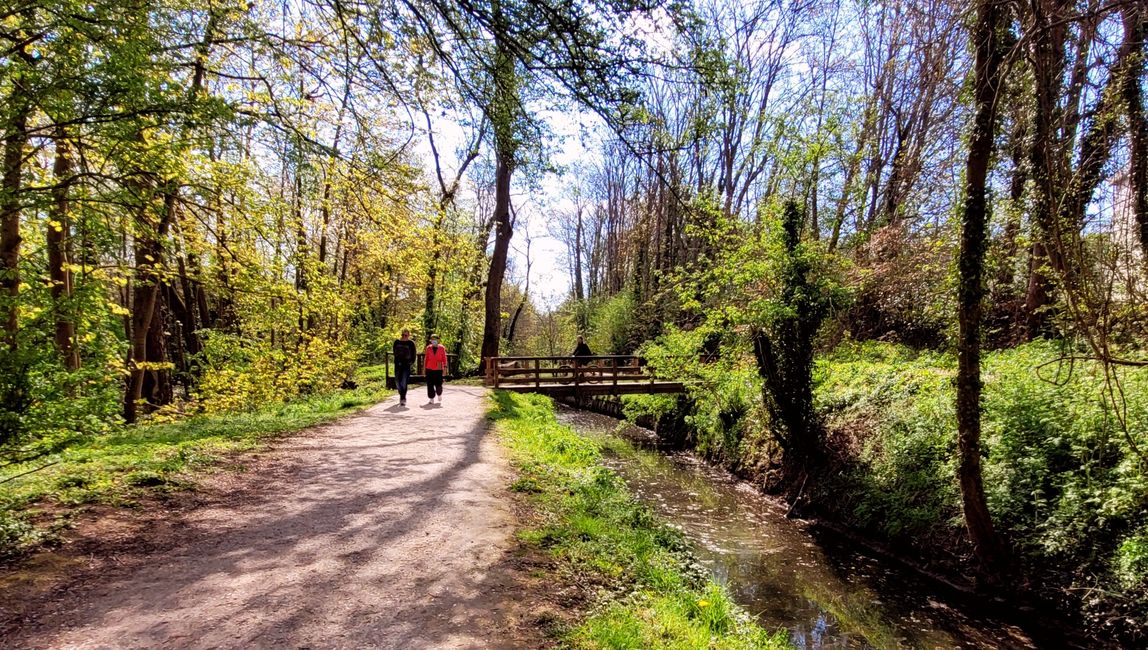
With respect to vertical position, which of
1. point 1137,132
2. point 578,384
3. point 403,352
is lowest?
point 578,384

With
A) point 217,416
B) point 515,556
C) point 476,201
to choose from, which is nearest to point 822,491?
point 515,556

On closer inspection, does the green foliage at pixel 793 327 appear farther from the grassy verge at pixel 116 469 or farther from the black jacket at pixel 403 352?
the grassy verge at pixel 116 469

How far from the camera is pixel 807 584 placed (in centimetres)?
669

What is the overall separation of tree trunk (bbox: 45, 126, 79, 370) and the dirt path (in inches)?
76.4

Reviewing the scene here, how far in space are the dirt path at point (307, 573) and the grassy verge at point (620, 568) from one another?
52cm

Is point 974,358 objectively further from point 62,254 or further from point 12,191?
point 62,254

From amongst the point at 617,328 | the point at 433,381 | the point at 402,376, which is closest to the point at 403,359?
the point at 402,376

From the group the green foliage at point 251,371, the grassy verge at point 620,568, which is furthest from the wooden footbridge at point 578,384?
the grassy verge at point 620,568

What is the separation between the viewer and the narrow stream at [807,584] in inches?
218

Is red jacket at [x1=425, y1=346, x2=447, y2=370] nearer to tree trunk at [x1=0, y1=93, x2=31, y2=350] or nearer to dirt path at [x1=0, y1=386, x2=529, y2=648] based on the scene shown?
dirt path at [x1=0, y1=386, x2=529, y2=648]

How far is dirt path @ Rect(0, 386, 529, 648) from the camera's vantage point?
2.88 meters

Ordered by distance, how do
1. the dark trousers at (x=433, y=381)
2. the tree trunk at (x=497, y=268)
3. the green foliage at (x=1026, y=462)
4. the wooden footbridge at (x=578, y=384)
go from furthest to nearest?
the tree trunk at (x=497, y=268) < the wooden footbridge at (x=578, y=384) < the dark trousers at (x=433, y=381) < the green foliage at (x=1026, y=462)

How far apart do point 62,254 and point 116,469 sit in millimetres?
4953

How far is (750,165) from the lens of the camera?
23.6 meters
